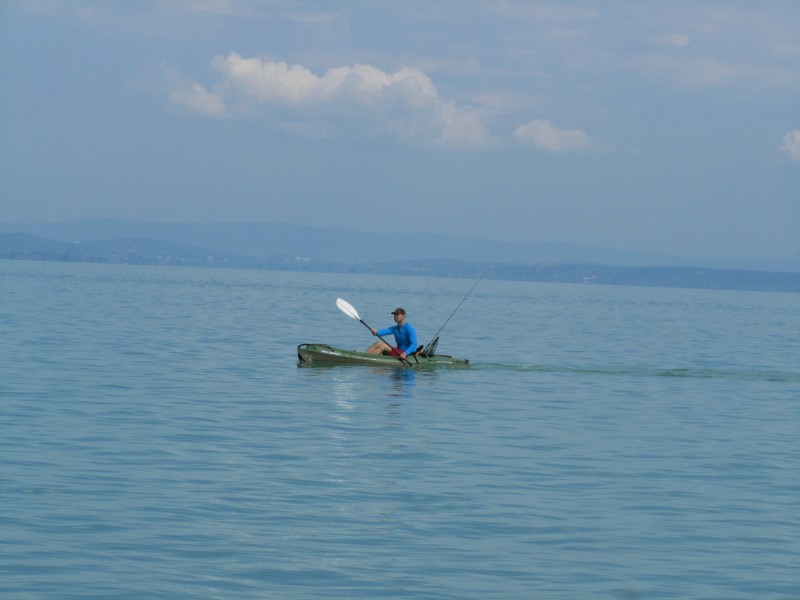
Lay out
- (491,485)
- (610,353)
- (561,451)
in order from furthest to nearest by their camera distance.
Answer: (610,353), (561,451), (491,485)

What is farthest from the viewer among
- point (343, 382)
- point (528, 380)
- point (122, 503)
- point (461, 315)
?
point (461, 315)

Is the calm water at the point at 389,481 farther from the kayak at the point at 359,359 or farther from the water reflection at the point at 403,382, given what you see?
the kayak at the point at 359,359

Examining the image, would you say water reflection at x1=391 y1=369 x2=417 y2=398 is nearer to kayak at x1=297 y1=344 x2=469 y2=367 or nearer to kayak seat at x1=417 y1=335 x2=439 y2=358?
kayak at x1=297 y1=344 x2=469 y2=367

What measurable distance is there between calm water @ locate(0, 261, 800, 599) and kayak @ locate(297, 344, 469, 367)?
0.83ft

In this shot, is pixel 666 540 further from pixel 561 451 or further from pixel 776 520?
pixel 561 451

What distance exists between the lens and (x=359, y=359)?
90.3 ft

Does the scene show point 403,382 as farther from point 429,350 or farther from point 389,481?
point 389,481

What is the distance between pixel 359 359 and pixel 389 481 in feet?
43.1

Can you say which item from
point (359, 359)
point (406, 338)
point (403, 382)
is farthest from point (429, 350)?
point (403, 382)

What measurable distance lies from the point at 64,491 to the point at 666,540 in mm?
6054

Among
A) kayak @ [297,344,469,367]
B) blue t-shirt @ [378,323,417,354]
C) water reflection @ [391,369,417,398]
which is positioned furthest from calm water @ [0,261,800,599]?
blue t-shirt @ [378,323,417,354]

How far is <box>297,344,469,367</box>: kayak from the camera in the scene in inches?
1080

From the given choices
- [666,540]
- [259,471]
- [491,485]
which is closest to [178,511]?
[259,471]

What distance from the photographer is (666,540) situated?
1185 centimetres
